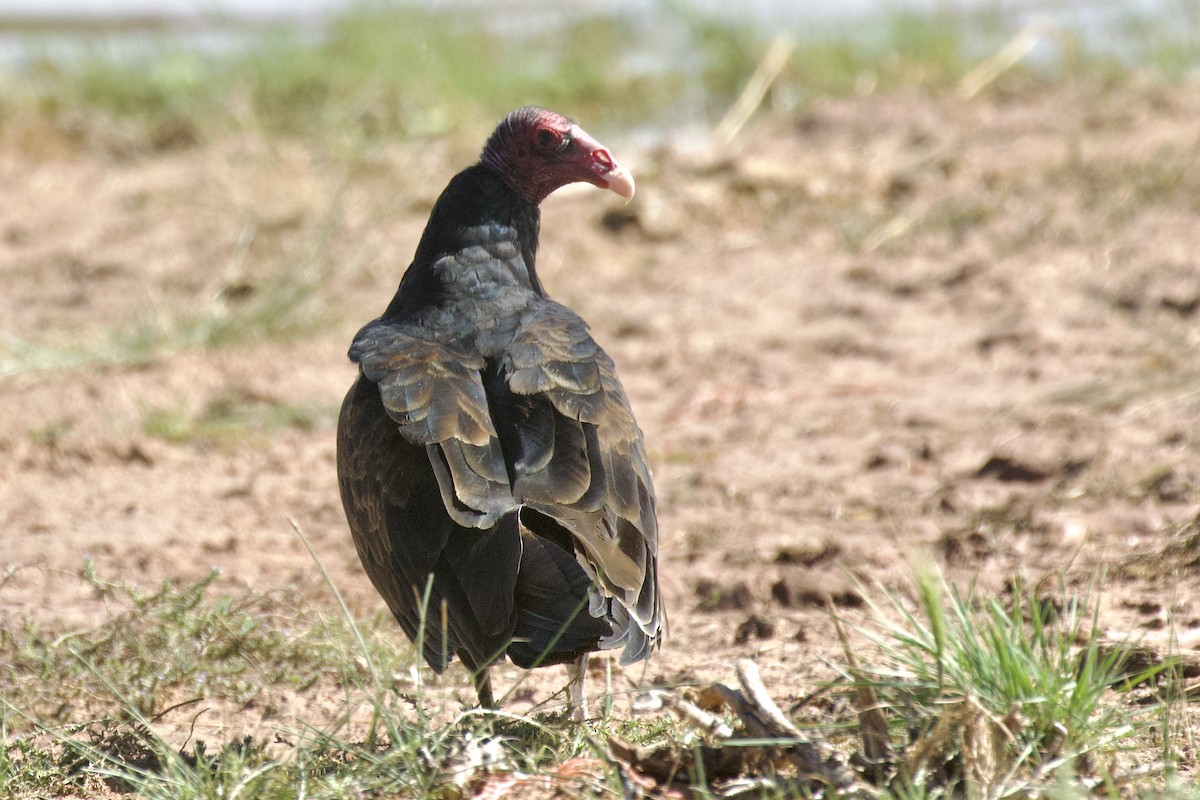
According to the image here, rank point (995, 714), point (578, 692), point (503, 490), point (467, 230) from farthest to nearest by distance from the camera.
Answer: point (467, 230), point (578, 692), point (503, 490), point (995, 714)

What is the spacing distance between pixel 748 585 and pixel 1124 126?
15.7 ft

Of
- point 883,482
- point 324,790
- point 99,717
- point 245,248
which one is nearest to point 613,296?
point 245,248

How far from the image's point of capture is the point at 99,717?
3506 millimetres

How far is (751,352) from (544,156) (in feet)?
7.36

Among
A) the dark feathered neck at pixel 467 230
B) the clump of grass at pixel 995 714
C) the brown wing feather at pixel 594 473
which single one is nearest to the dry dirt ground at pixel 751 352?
the clump of grass at pixel 995 714

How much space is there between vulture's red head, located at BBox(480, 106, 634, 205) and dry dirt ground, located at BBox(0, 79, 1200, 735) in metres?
1.12

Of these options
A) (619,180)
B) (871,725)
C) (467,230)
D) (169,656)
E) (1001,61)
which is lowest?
(169,656)

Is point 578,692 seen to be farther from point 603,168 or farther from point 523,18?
point 523,18

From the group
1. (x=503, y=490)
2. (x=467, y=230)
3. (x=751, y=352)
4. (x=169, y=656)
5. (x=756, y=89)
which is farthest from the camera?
(x=756, y=89)

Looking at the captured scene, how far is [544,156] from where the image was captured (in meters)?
4.13

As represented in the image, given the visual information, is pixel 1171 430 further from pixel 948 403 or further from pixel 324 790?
pixel 324 790

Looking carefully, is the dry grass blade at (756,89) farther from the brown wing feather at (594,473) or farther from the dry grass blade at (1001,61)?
the brown wing feather at (594,473)

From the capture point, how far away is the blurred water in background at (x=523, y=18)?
378 inches

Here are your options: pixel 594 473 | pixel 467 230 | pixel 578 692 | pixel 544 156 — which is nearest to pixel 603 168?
pixel 544 156
